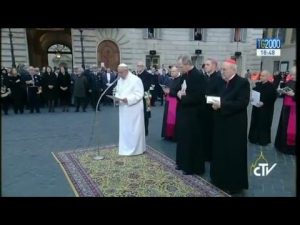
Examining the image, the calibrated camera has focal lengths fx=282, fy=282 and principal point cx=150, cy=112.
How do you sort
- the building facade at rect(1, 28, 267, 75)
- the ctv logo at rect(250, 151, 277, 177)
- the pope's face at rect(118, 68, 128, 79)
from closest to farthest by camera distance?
1. the ctv logo at rect(250, 151, 277, 177)
2. the pope's face at rect(118, 68, 128, 79)
3. the building facade at rect(1, 28, 267, 75)

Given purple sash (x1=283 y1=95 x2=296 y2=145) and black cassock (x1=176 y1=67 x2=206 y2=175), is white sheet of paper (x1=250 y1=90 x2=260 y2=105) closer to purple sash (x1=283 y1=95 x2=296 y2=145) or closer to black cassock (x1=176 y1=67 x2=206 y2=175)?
purple sash (x1=283 y1=95 x2=296 y2=145)

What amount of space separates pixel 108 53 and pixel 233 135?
46.8 ft

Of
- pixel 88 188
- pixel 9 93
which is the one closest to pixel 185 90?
pixel 88 188

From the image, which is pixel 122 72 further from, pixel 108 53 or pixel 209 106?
pixel 108 53

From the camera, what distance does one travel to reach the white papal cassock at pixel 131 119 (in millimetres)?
5469

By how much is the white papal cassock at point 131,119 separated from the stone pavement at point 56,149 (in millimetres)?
665

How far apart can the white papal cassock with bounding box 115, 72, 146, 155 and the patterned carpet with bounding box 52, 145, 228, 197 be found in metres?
0.20

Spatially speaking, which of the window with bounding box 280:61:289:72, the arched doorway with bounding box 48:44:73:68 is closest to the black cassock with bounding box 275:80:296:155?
the window with bounding box 280:61:289:72

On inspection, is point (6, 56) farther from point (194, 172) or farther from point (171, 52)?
point (194, 172)

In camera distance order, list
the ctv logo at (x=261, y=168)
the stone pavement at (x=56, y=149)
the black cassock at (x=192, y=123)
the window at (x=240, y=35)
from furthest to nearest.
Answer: the window at (x=240, y=35)
the ctv logo at (x=261, y=168)
the black cassock at (x=192, y=123)
the stone pavement at (x=56, y=149)

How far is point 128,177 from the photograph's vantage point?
4352mm

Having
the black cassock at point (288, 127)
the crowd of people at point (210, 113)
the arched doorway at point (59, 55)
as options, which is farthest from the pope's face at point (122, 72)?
the arched doorway at point (59, 55)

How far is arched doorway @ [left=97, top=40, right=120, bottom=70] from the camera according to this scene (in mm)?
16453

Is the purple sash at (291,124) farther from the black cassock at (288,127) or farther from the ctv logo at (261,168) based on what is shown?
the ctv logo at (261,168)
